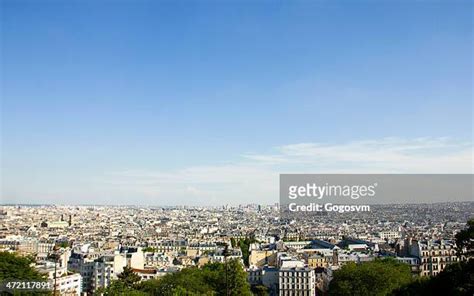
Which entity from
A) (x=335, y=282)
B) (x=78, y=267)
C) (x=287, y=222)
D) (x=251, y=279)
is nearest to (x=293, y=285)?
(x=251, y=279)

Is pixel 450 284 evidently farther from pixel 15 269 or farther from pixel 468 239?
pixel 15 269

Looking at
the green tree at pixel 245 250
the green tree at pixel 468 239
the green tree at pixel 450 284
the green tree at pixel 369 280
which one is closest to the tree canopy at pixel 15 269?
the green tree at pixel 369 280

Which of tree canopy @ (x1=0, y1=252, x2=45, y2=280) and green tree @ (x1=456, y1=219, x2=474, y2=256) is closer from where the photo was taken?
green tree @ (x1=456, y1=219, x2=474, y2=256)

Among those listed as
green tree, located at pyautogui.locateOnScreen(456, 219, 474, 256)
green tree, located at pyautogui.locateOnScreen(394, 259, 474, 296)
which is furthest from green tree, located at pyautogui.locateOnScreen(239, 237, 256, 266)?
green tree, located at pyautogui.locateOnScreen(456, 219, 474, 256)

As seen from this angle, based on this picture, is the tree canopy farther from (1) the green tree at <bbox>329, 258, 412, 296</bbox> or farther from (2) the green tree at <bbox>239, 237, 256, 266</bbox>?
(2) the green tree at <bbox>239, 237, 256, 266</bbox>

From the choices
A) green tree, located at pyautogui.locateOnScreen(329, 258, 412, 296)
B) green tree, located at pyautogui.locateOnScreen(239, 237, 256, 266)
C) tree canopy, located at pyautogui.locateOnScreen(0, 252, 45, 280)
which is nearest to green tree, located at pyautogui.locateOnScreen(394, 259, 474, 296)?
green tree, located at pyautogui.locateOnScreen(329, 258, 412, 296)

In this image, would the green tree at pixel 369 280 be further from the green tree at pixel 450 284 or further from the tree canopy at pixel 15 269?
the tree canopy at pixel 15 269

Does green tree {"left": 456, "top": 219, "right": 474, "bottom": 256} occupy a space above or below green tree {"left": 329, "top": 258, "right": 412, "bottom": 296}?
above

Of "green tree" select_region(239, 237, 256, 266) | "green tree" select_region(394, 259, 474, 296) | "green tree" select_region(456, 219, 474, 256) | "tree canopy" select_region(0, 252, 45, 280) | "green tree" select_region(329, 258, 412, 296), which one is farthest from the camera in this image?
"green tree" select_region(239, 237, 256, 266)

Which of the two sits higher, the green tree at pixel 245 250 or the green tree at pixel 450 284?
the green tree at pixel 450 284

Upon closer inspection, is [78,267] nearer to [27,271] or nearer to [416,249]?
[27,271]

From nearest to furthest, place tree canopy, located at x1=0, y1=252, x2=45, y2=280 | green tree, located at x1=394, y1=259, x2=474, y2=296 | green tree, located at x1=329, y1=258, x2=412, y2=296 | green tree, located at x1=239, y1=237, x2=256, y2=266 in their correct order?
green tree, located at x1=394, y1=259, x2=474, y2=296, tree canopy, located at x1=0, y1=252, x2=45, y2=280, green tree, located at x1=329, y1=258, x2=412, y2=296, green tree, located at x1=239, y1=237, x2=256, y2=266

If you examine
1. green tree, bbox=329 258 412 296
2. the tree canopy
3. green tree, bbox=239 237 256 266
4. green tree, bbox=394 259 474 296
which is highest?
green tree, bbox=394 259 474 296
